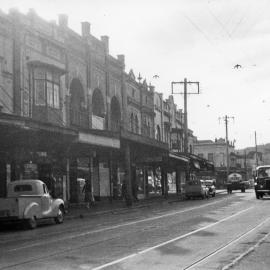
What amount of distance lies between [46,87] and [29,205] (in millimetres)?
11720

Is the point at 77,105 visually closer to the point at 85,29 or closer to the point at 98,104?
the point at 98,104

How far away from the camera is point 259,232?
615 inches

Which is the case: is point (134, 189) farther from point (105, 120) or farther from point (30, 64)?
point (30, 64)

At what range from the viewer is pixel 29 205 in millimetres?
20641

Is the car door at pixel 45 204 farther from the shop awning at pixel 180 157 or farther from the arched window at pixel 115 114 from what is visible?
the shop awning at pixel 180 157

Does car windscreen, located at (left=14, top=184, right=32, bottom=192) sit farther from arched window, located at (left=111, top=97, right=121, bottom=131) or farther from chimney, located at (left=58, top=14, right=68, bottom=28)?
arched window, located at (left=111, top=97, right=121, bottom=131)

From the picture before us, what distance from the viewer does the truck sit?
66.2 feet

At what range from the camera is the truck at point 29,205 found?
Answer: 66.2ft

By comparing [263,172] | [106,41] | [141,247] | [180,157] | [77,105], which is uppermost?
[106,41]

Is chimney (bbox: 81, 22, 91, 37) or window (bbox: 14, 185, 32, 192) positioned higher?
chimney (bbox: 81, 22, 91, 37)

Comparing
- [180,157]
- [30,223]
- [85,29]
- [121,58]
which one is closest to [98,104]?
[85,29]

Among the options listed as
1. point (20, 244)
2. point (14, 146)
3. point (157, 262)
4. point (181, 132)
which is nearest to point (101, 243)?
point (20, 244)

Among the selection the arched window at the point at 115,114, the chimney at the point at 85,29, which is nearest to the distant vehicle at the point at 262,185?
the arched window at the point at 115,114

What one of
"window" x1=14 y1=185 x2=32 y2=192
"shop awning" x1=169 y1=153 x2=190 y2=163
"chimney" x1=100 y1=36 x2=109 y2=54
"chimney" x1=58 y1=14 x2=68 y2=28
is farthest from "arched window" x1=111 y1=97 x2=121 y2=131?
"window" x1=14 y1=185 x2=32 y2=192
